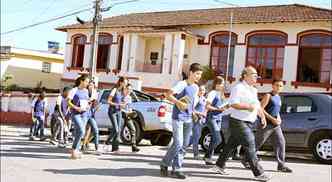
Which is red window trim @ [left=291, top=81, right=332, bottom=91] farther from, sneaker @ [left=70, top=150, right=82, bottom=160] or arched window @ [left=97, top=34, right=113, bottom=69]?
sneaker @ [left=70, top=150, right=82, bottom=160]

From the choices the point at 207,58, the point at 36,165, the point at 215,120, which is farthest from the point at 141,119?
the point at 207,58

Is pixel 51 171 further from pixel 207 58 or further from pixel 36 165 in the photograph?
pixel 207 58

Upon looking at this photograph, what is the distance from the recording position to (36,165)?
9711mm

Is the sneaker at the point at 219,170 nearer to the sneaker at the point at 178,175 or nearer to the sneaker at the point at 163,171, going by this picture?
the sneaker at the point at 178,175

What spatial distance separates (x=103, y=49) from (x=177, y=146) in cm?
2712

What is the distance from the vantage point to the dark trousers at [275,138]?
9391 millimetres

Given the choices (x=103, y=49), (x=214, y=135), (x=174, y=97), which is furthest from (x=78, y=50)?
(x=174, y=97)

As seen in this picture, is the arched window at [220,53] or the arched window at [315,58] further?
the arched window at [220,53]

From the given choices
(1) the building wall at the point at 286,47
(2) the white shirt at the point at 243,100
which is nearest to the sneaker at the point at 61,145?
(2) the white shirt at the point at 243,100

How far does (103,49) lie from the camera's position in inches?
1384

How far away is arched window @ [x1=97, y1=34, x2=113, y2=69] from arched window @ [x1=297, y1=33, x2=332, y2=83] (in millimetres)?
12441

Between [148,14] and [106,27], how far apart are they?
391 cm

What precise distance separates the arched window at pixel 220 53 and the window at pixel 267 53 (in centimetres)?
101

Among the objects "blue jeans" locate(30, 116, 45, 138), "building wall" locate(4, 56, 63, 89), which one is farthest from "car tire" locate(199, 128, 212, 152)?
"building wall" locate(4, 56, 63, 89)
